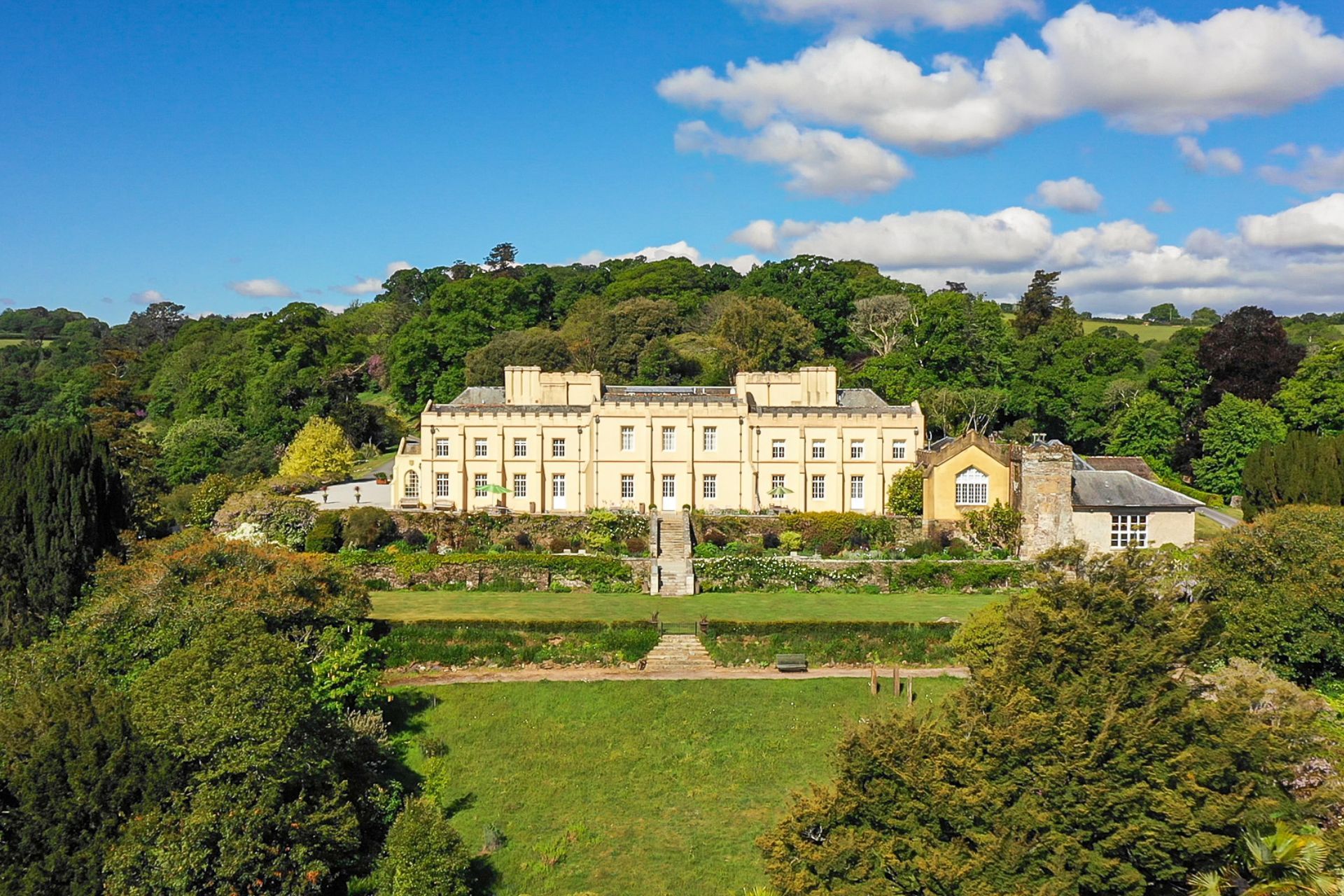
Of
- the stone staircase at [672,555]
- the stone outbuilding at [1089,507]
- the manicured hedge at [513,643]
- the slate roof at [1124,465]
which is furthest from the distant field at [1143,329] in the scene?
the manicured hedge at [513,643]

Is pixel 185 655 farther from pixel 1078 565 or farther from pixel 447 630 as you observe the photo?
pixel 1078 565

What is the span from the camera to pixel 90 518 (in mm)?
28734

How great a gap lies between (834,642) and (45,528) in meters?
22.0

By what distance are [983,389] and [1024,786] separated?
4324 centimetres

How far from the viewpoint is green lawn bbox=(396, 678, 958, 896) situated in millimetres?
19156

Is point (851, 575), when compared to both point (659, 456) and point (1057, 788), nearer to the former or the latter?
point (659, 456)

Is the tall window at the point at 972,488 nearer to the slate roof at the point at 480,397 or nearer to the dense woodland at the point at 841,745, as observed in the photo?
the dense woodland at the point at 841,745

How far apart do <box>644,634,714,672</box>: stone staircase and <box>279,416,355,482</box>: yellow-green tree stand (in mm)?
27265

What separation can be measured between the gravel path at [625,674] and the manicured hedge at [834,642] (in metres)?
0.37

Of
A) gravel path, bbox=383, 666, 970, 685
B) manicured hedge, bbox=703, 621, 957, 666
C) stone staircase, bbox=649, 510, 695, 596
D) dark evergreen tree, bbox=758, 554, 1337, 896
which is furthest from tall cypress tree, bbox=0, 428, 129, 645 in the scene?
dark evergreen tree, bbox=758, 554, 1337, 896

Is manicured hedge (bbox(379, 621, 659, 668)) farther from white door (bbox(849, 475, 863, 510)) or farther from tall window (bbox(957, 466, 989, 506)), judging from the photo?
white door (bbox(849, 475, 863, 510))

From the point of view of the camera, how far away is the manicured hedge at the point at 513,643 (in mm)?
28859

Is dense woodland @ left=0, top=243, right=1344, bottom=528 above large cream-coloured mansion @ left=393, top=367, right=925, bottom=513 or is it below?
above

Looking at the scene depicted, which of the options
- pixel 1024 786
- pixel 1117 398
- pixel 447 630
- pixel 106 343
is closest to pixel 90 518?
pixel 447 630
